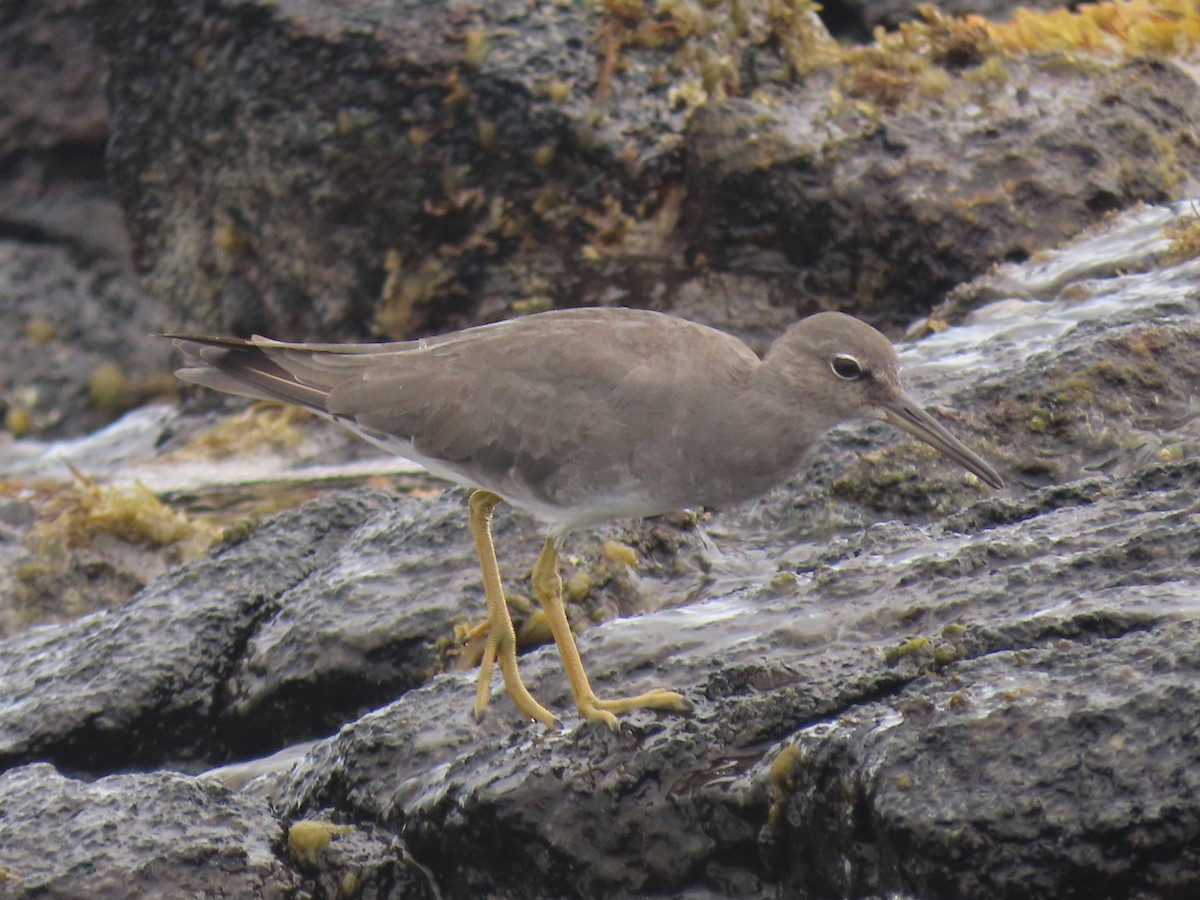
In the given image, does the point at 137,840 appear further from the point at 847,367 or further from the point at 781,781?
the point at 847,367

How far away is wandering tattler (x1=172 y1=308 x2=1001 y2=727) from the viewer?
4.79 m

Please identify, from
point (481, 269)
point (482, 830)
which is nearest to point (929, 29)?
point (481, 269)

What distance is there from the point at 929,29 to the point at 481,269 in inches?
131

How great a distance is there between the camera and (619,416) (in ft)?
15.8

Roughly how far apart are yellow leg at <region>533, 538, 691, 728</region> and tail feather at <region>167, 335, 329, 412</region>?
1.08 metres

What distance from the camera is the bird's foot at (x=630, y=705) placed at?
175 inches

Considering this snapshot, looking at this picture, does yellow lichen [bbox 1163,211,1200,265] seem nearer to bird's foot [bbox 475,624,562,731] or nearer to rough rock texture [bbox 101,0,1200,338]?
rough rock texture [bbox 101,0,1200,338]

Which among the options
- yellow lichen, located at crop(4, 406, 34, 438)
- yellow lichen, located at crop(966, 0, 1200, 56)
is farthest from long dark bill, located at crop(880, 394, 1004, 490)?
yellow lichen, located at crop(4, 406, 34, 438)

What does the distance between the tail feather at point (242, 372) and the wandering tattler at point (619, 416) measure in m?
0.48

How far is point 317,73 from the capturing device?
30.1ft

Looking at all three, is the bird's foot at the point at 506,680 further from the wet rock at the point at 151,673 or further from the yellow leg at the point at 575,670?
the wet rock at the point at 151,673

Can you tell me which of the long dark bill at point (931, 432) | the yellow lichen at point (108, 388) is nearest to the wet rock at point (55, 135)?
the yellow lichen at point (108, 388)

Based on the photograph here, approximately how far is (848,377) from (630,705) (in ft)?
4.27

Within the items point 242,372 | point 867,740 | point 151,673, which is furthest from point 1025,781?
point 151,673
